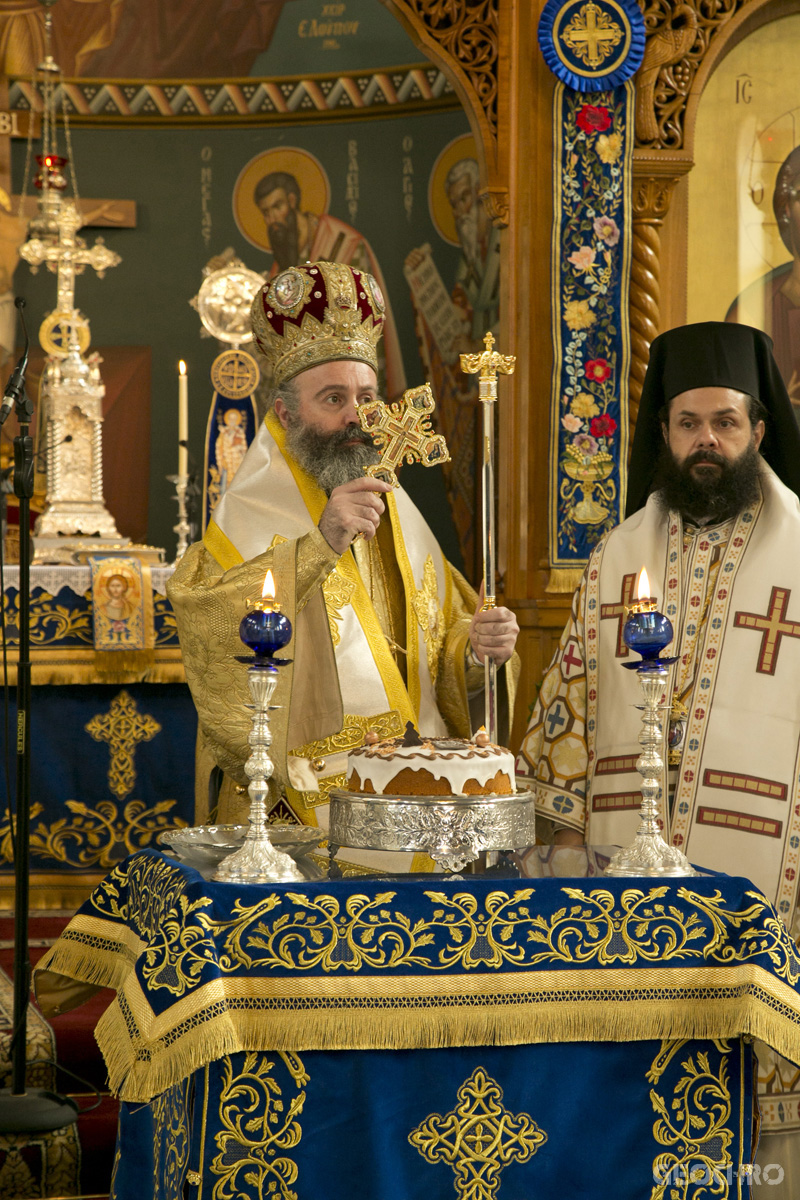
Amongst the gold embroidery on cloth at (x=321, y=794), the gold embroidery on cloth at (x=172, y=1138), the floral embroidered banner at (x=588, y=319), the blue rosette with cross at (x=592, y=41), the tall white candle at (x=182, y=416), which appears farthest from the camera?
the tall white candle at (x=182, y=416)

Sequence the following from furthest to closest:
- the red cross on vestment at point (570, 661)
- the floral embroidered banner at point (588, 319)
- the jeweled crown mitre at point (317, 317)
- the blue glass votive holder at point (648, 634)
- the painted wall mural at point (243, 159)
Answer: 1. the painted wall mural at point (243, 159)
2. the floral embroidered banner at point (588, 319)
3. the jeweled crown mitre at point (317, 317)
4. the red cross on vestment at point (570, 661)
5. the blue glass votive holder at point (648, 634)

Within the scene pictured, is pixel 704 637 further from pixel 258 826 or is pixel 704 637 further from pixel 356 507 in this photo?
pixel 258 826

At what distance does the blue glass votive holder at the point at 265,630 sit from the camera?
2.19m

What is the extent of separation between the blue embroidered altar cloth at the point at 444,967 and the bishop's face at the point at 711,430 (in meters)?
1.33

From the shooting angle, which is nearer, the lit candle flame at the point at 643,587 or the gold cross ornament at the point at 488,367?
the lit candle flame at the point at 643,587

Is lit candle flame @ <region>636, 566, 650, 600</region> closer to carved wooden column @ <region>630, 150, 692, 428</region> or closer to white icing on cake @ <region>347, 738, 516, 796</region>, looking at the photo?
white icing on cake @ <region>347, 738, 516, 796</region>

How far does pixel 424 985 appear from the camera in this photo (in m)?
2.20

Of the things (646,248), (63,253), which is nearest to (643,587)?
(646,248)

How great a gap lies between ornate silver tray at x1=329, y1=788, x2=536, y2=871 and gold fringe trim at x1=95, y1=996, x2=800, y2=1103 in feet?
0.88

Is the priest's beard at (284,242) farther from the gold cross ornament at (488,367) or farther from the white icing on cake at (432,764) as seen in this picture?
the white icing on cake at (432,764)

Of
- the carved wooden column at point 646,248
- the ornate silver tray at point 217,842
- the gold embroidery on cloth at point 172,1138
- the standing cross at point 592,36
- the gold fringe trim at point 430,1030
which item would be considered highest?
the standing cross at point 592,36

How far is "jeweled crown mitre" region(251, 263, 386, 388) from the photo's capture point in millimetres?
3596

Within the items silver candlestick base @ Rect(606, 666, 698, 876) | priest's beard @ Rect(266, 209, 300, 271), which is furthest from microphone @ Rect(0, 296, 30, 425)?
priest's beard @ Rect(266, 209, 300, 271)

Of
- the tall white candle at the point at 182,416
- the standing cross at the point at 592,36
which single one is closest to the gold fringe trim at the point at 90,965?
the tall white candle at the point at 182,416
